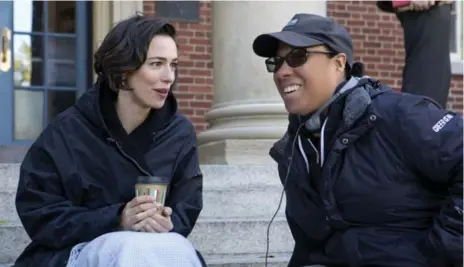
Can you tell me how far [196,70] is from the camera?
28.8ft

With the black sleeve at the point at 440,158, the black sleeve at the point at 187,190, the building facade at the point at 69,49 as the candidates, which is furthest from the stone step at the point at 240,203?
the building facade at the point at 69,49

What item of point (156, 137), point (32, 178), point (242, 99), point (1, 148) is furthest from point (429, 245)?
point (1, 148)

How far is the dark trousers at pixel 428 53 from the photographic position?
16.6ft

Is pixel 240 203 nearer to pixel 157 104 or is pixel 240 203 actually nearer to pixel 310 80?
pixel 157 104

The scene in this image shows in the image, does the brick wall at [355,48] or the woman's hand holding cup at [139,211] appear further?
the brick wall at [355,48]

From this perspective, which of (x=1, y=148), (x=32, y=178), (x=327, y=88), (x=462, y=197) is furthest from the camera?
(x=1, y=148)

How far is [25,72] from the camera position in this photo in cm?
851

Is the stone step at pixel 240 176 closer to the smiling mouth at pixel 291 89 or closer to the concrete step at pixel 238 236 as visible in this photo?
the concrete step at pixel 238 236

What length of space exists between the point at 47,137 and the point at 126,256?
711 millimetres

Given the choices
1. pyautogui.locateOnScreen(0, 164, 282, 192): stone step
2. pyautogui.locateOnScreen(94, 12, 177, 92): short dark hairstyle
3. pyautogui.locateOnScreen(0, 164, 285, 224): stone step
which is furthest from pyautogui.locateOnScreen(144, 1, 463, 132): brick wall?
pyautogui.locateOnScreen(94, 12, 177, 92): short dark hairstyle

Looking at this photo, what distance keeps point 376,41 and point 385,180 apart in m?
6.52

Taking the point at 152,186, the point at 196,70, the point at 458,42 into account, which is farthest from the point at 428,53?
the point at 458,42

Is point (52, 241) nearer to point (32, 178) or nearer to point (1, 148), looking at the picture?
point (32, 178)

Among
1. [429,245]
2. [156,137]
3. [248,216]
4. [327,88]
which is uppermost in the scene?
[327,88]
